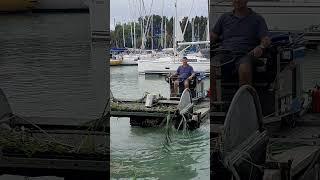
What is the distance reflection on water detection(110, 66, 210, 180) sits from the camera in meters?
2.90

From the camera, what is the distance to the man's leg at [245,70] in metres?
2.32

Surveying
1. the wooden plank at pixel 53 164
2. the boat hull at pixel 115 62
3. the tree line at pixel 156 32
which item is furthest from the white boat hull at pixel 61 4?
the wooden plank at pixel 53 164

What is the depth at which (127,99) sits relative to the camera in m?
2.93

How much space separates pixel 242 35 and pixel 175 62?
2.01 feet

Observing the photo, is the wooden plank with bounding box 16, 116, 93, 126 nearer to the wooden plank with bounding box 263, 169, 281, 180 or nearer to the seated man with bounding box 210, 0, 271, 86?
the seated man with bounding box 210, 0, 271, 86

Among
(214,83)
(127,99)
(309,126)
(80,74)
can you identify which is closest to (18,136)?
(80,74)

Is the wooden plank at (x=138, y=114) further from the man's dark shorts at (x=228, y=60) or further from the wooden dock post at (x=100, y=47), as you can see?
the man's dark shorts at (x=228, y=60)

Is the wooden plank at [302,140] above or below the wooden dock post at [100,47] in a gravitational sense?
below

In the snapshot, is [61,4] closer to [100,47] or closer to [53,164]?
[100,47]

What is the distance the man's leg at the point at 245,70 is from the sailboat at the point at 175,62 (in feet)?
0.62

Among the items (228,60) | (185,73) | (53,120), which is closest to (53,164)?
(53,120)

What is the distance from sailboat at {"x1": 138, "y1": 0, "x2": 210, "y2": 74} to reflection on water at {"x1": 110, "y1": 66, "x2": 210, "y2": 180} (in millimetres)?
67

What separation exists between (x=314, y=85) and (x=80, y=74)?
128 cm

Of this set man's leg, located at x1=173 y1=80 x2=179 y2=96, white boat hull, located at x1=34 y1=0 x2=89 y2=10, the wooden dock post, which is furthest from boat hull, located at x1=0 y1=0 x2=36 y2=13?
man's leg, located at x1=173 y1=80 x2=179 y2=96
